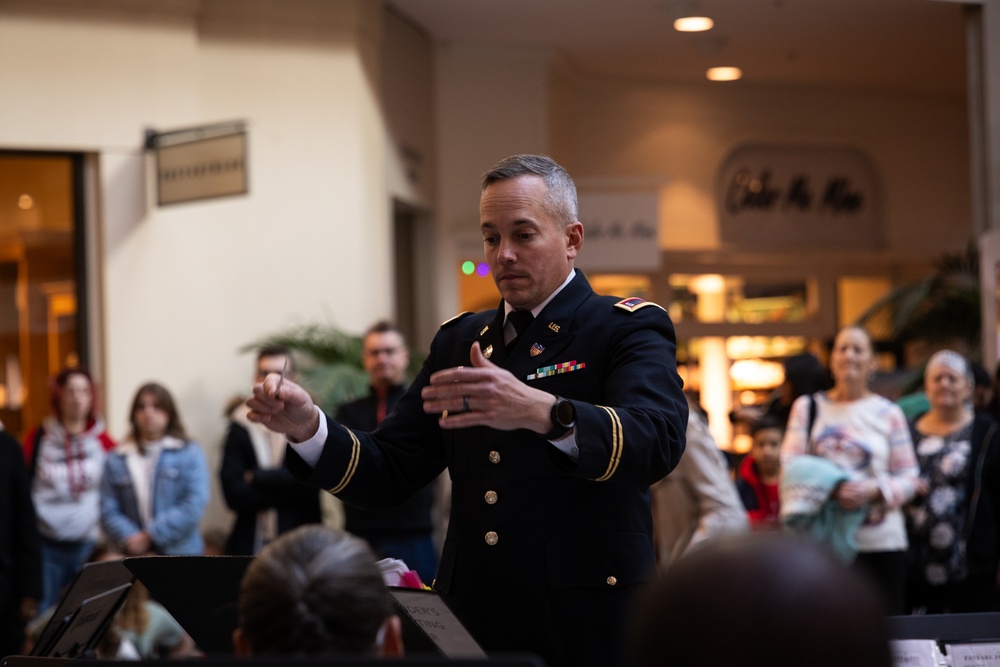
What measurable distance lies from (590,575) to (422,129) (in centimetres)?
824

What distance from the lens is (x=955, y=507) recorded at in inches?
227

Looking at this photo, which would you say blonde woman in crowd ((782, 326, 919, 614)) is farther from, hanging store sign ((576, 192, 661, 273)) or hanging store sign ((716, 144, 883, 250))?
hanging store sign ((716, 144, 883, 250))

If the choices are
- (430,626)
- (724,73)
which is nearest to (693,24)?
(724,73)

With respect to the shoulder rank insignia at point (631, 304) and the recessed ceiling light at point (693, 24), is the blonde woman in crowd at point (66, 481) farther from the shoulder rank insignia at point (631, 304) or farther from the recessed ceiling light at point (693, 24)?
the recessed ceiling light at point (693, 24)

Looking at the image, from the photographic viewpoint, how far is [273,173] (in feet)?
28.2

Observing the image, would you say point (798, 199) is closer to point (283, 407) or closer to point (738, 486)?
point (738, 486)

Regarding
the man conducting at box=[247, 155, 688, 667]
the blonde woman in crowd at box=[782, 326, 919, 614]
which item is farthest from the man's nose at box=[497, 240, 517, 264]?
the blonde woman in crowd at box=[782, 326, 919, 614]

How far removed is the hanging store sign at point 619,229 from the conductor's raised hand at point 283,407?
748cm

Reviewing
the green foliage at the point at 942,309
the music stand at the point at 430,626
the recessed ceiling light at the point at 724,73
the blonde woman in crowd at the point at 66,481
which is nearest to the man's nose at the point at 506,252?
the music stand at the point at 430,626

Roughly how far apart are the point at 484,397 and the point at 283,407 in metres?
0.47

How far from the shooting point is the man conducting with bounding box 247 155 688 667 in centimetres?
234

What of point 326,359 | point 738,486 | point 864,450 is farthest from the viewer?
point 326,359

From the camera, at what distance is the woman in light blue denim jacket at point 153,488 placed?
626 centimetres

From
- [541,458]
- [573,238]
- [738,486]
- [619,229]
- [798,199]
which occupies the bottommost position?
[738,486]
